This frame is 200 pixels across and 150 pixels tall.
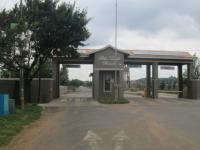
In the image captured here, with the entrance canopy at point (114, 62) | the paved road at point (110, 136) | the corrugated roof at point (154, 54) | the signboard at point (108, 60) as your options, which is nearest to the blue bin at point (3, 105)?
the paved road at point (110, 136)

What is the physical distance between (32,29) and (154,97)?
18.9 m

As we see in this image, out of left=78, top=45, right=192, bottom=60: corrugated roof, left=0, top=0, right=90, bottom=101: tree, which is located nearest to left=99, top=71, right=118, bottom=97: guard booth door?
left=78, top=45, right=192, bottom=60: corrugated roof

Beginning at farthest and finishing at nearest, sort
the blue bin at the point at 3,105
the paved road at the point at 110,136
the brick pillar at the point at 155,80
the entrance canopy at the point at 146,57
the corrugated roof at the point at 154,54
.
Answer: the brick pillar at the point at 155,80, the corrugated roof at the point at 154,54, the entrance canopy at the point at 146,57, the blue bin at the point at 3,105, the paved road at the point at 110,136

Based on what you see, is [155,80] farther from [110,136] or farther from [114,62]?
[110,136]

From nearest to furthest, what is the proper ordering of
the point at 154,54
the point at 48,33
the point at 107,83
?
the point at 48,33
the point at 107,83
the point at 154,54

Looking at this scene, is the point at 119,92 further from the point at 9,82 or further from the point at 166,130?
the point at 166,130

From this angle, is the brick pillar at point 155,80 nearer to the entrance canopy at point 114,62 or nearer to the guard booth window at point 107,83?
the entrance canopy at point 114,62

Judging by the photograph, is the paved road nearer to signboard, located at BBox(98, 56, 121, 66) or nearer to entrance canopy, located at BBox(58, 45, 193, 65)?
signboard, located at BBox(98, 56, 121, 66)

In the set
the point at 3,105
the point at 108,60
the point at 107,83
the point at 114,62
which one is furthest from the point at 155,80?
the point at 3,105

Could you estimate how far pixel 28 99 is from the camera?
35.1m

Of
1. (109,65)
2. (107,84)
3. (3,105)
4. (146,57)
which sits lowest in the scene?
(3,105)

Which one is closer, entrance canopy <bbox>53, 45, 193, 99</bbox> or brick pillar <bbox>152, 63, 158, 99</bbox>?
entrance canopy <bbox>53, 45, 193, 99</bbox>

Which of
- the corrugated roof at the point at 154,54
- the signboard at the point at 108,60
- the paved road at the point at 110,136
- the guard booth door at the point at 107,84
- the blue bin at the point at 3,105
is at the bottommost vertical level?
the paved road at the point at 110,136

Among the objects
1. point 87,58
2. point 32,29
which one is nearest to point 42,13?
point 32,29
